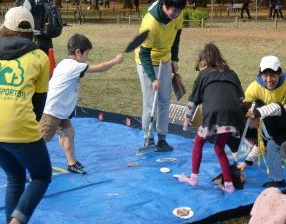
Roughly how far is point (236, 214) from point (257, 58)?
11.4 meters

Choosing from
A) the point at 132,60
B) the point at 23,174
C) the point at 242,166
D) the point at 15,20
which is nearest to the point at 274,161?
the point at 242,166

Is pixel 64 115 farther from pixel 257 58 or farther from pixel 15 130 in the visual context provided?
pixel 257 58

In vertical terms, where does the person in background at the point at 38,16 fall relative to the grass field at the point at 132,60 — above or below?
above

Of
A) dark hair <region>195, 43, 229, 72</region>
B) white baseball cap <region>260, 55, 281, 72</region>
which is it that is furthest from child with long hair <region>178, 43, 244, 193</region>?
white baseball cap <region>260, 55, 281, 72</region>

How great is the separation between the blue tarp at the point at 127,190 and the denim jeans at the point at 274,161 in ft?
0.56

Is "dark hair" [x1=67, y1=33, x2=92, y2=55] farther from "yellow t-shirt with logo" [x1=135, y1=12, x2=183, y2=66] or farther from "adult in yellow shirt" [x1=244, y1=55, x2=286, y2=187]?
"adult in yellow shirt" [x1=244, y1=55, x2=286, y2=187]

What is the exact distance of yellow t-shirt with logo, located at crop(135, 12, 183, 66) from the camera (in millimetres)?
5695

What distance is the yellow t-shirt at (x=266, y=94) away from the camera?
501cm

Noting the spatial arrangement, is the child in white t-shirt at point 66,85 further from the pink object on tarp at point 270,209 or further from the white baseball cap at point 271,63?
the pink object on tarp at point 270,209

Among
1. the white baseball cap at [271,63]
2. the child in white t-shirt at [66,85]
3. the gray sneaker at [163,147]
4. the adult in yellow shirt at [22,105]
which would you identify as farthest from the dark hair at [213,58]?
the adult in yellow shirt at [22,105]

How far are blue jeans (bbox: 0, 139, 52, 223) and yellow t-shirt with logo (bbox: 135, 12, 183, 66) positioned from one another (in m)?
2.37

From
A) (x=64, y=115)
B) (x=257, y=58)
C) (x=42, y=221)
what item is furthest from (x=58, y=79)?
(x=257, y=58)

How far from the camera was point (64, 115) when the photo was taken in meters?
5.01

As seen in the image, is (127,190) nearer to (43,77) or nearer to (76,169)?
(76,169)
